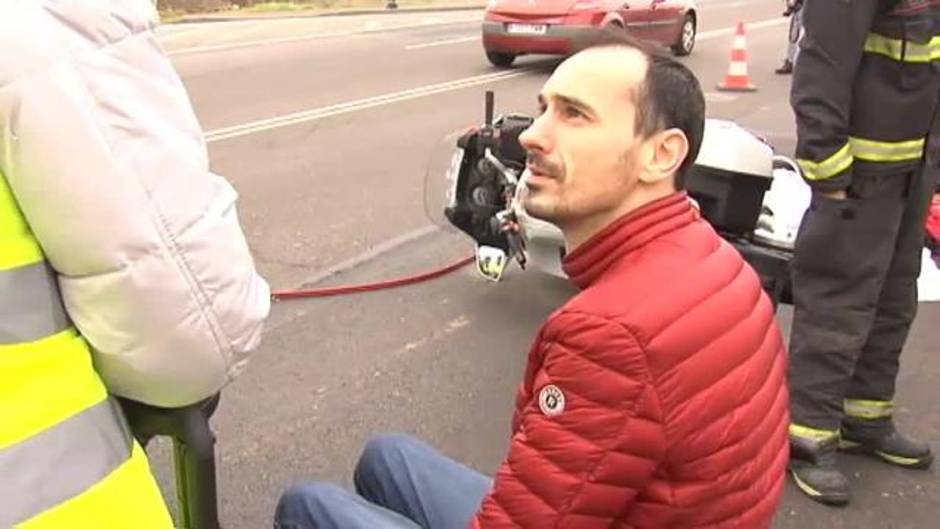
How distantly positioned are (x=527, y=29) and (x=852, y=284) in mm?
9951

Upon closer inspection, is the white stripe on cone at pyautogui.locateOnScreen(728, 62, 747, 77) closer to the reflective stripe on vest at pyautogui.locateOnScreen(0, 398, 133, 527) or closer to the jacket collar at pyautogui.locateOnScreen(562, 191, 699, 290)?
the jacket collar at pyautogui.locateOnScreen(562, 191, 699, 290)

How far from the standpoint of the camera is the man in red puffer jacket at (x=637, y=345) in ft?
5.30

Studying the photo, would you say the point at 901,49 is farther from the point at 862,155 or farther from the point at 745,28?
the point at 745,28

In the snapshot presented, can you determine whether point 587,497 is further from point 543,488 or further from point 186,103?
point 186,103

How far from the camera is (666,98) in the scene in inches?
69.2

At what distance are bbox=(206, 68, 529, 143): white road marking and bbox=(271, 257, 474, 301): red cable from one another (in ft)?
12.7

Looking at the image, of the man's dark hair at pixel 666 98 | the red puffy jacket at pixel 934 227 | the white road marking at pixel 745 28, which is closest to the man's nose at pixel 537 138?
the man's dark hair at pixel 666 98

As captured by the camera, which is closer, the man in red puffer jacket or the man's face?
the man in red puffer jacket

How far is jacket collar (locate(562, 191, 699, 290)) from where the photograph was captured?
1735 mm

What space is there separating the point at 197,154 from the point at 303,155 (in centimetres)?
698

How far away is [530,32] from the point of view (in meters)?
12.9

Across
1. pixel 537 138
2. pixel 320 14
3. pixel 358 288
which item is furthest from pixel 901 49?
pixel 320 14

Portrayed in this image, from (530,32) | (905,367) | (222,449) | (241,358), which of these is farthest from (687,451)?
(530,32)

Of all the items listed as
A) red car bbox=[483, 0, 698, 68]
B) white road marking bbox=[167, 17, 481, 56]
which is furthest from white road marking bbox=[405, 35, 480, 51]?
red car bbox=[483, 0, 698, 68]
